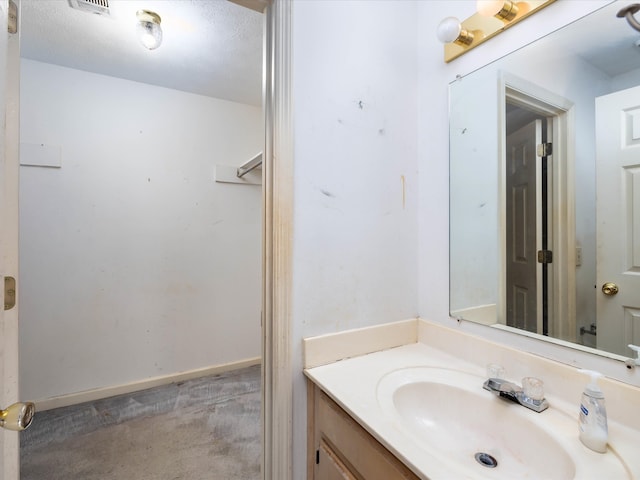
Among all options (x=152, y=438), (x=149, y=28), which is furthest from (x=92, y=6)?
(x=152, y=438)

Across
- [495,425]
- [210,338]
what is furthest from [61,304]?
[495,425]

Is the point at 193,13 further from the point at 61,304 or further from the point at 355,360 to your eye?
the point at 61,304

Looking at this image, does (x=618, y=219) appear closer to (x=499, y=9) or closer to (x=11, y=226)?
(x=499, y=9)

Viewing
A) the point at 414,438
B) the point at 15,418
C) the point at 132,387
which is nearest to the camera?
the point at 15,418

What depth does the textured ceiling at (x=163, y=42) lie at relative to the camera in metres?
1.51

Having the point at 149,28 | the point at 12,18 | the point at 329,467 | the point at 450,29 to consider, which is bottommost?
the point at 329,467

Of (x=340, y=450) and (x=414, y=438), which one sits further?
(x=340, y=450)

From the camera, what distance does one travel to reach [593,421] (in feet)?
2.04

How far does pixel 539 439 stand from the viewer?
27.6 inches

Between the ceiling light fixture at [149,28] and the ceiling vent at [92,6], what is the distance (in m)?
0.14

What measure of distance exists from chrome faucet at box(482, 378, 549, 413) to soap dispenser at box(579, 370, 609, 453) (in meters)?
0.12

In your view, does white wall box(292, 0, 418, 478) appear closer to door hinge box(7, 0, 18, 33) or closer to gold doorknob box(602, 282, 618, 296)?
gold doorknob box(602, 282, 618, 296)

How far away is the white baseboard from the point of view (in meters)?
1.98

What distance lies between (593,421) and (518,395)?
0.18m
